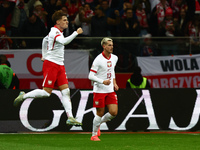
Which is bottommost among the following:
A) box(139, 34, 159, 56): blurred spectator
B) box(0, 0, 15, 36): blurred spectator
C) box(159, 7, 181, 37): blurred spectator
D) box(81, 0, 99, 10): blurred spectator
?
box(139, 34, 159, 56): blurred spectator

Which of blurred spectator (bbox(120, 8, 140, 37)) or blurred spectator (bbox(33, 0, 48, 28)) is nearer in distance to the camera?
blurred spectator (bbox(33, 0, 48, 28))

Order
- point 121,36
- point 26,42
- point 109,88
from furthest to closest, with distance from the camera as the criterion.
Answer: point 121,36 < point 26,42 < point 109,88

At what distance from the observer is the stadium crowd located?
55.5 ft

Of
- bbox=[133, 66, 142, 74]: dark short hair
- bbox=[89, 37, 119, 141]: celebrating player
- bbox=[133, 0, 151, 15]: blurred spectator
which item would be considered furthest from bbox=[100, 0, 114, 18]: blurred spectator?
bbox=[89, 37, 119, 141]: celebrating player

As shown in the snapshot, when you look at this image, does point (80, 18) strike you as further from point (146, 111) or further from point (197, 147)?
point (197, 147)

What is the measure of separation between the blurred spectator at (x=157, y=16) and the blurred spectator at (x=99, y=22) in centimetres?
136

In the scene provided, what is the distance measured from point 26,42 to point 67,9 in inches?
112

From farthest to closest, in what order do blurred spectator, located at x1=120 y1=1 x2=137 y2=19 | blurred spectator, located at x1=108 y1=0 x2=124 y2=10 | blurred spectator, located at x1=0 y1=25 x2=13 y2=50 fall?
blurred spectator, located at x1=108 y1=0 x2=124 y2=10, blurred spectator, located at x1=120 y1=1 x2=137 y2=19, blurred spectator, located at x1=0 y1=25 x2=13 y2=50

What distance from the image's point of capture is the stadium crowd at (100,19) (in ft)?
55.5

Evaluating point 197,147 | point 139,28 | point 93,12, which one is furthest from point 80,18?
point 197,147

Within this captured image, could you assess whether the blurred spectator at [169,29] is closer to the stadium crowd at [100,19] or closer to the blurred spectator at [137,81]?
the stadium crowd at [100,19]

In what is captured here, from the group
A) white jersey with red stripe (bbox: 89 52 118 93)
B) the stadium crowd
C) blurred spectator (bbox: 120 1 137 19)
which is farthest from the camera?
blurred spectator (bbox: 120 1 137 19)

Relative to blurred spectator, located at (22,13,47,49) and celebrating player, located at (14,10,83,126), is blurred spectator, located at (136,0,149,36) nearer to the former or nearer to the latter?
blurred spectator, located at (22,13,47,49)

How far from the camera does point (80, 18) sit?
17.8 metres
